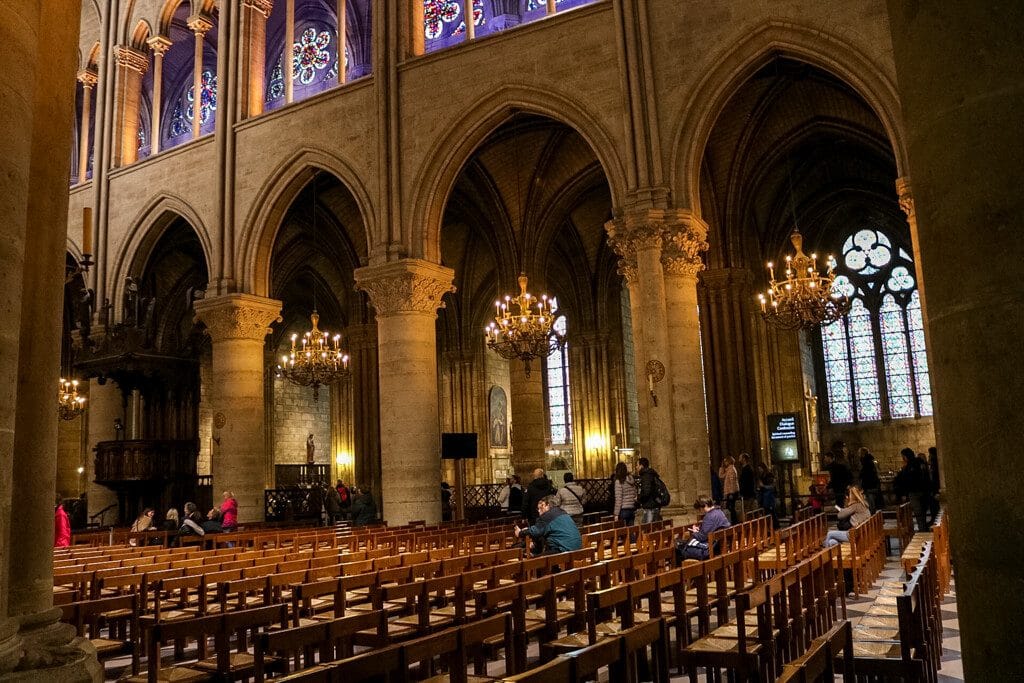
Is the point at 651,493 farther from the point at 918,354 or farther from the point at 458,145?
the point at 918,354

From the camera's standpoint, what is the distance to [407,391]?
1605cm

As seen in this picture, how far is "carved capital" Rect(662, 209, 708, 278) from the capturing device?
1394 centimetres

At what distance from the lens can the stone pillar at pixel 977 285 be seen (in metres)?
2.17

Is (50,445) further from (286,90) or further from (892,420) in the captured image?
(892,420)

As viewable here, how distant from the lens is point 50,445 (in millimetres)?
4324

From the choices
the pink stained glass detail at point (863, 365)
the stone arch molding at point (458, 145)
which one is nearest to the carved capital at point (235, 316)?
the stone arch molding at point (458, 145)

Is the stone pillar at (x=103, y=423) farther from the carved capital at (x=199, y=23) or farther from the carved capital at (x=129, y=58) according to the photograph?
the carved capital at (x=199, y=23)

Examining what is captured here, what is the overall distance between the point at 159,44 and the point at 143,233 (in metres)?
5.02

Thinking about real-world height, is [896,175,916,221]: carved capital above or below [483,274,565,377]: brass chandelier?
above

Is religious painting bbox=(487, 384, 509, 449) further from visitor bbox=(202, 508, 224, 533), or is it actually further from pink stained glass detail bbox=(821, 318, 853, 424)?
visitor bbox=(202, 508, 224, 533)

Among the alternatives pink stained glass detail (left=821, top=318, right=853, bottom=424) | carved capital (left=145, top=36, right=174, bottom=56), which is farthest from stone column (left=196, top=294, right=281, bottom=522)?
pink stained glass detail (left=821, top=318, right=853, bottom=424)

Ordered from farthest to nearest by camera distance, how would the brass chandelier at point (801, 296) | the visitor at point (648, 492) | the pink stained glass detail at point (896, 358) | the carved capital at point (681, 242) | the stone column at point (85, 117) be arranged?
1. the pink stained glass detail at point (896, 358)
2. the stone column at point (85, 117)
3. the brass chandelier at point (801, 296)
4. the carved capital at point (681, 242)
5. the visitor at point (648, 492)

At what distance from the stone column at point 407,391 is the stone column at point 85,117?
11.9 m

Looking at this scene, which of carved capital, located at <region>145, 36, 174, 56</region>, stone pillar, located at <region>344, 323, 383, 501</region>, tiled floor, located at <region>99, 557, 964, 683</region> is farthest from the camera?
stone pillar, located at <region>344, 323, 383, 501</region>
